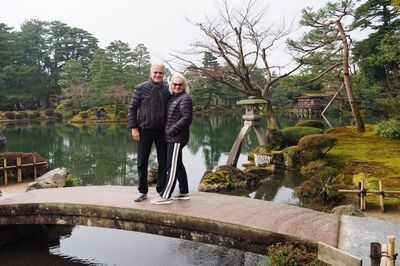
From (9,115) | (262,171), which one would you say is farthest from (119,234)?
(9,115)

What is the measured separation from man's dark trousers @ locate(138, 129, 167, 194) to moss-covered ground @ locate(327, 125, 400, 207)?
15.6 feet

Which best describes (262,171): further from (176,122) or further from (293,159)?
(176,122)

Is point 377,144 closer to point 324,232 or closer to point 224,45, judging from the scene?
point 224,45

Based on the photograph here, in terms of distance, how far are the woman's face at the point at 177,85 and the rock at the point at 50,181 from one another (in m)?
5.29

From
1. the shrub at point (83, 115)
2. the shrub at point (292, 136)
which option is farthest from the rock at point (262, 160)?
the shrub at point (83, 115)

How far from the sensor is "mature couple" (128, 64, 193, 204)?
449 centimetres

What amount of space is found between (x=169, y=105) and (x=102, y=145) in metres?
17.2

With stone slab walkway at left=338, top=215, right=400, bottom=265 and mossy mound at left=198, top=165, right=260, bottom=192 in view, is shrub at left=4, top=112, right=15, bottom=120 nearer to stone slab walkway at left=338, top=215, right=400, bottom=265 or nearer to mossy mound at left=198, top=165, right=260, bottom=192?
mossy mound at left=198, top=165, right=260, bottom=192

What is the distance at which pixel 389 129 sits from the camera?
1502 cm

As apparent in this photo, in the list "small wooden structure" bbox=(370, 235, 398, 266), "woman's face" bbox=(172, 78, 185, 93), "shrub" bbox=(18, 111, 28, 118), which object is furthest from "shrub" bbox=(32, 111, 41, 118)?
"small wooden structure" bbox=(370, 235, 398, 266)

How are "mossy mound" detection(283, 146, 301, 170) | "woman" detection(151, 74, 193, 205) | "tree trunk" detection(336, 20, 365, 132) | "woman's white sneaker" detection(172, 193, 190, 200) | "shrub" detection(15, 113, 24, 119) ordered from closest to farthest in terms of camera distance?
"woman" detection(151, 74, 193, 205) < "woman's white sneaker" detection(172, 193, 190, 200) < "mossy mound" detection(283, 146, 301, 170) < "tree trunk" detection(336, 20, 365, 132) < "shrub" detection(15, 113, 24, 119)

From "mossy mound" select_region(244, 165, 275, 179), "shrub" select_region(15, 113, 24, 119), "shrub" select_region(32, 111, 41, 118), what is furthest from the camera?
"shrub" select_region(32, 111, 41, 118)

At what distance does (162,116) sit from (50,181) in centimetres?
522

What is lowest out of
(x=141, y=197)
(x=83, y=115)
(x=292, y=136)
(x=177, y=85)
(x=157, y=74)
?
(x=141, y=197)
